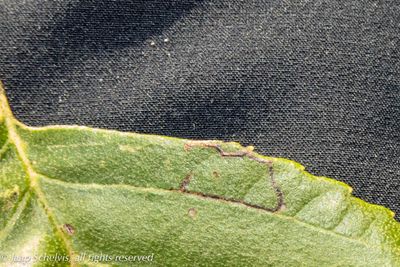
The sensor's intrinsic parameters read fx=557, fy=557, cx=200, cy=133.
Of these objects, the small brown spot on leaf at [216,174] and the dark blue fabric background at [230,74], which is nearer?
the small brown spot on leaf at [216,174]

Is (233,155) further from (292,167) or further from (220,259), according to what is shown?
(220,259)

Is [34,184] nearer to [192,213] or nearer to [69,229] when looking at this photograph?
[69,229]

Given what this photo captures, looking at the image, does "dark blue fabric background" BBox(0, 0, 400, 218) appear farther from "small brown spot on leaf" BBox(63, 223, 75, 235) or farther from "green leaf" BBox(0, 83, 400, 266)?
"small brown spot on leaf" BBox(63, 223, 75, 235)

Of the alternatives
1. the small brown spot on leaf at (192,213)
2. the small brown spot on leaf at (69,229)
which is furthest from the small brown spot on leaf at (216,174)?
the small brown spot on leaf at (69,229)

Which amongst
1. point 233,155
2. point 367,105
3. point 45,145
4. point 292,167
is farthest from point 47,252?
point 367,105

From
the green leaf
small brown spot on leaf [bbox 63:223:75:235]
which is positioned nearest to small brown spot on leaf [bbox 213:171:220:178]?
the green leaf

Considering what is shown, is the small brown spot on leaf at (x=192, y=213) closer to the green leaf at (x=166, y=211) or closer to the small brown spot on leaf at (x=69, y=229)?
the green leaf at (x=166, y=211)

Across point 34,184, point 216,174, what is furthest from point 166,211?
point 34,184
